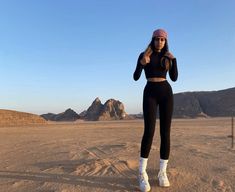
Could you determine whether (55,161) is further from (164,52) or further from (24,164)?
(164,52)

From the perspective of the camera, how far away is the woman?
4.10m

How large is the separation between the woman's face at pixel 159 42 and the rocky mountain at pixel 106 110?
42128 mm

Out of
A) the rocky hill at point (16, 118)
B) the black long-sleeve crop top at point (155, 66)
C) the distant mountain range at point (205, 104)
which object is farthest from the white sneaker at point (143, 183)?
the distant mountain range at point (205, 104)

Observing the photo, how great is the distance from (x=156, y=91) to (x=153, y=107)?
0.20 meters

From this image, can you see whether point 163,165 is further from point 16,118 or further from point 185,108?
point 185,108

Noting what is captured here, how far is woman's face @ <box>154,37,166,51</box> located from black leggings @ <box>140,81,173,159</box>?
45 cm

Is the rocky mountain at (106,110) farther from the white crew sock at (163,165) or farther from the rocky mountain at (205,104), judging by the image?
the white crew sock at (163,165)

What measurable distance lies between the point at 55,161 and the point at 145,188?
264 centimetres

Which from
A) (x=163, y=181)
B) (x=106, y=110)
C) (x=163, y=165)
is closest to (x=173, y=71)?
(x=163, y=165)

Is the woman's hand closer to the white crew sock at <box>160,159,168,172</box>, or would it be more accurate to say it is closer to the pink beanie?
the pink beanie

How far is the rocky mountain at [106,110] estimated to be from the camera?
155 feet

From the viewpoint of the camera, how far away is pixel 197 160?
5.73m

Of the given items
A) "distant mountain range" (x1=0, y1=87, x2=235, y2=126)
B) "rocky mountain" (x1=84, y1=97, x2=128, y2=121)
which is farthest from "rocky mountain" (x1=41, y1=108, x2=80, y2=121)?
"rocky mountain" (x1=84, y1=97, x2=128, y2=121)

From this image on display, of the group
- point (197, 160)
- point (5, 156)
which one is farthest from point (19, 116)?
point (197, 160)
